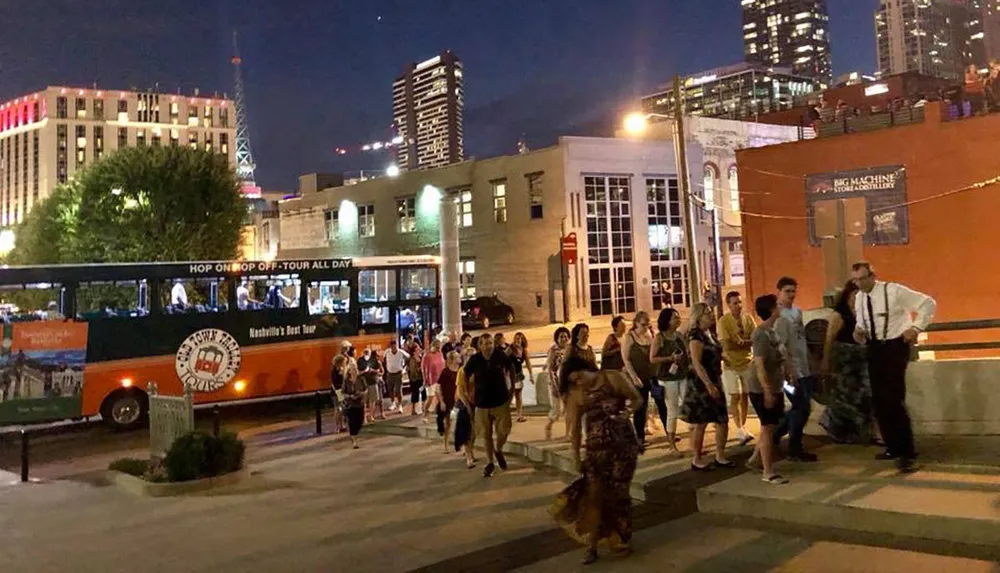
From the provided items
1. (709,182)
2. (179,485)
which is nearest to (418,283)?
(179,485)

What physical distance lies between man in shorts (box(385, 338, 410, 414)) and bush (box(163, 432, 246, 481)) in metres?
6.36

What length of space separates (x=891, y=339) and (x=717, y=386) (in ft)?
5.37

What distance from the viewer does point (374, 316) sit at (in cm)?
2095

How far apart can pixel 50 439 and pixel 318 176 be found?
46.4 meters

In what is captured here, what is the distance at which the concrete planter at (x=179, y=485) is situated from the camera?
10.7m

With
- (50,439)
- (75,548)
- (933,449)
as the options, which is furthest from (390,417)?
(933,449)

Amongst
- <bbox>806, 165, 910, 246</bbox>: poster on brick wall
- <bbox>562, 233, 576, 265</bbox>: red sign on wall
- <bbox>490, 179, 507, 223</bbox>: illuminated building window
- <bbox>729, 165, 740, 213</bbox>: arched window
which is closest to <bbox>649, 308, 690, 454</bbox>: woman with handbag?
<bbox>806, 165, 910, 246</bbox>: poster on brick wall

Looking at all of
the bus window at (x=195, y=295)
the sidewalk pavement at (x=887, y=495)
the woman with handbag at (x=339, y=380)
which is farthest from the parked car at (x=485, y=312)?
the sidewalk pavement at (x=887, y=495)

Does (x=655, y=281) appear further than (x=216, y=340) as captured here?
Yes

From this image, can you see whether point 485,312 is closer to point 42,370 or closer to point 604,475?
point 42,370

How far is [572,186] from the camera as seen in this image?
4025cm

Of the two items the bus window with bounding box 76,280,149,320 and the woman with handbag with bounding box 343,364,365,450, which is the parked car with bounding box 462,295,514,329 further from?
the woman with handbag with bounding box 343,364,365,450

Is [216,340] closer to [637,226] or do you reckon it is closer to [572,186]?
[572,186]

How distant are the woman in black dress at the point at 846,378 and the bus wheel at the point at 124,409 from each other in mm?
14464
